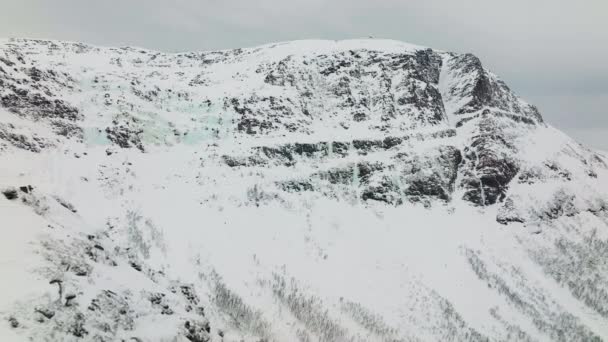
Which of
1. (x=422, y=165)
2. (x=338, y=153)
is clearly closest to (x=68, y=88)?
(x=338, y=153)

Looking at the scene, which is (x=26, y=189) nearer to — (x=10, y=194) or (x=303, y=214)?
(x=10, y=194)

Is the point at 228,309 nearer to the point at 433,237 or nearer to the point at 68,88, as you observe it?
the point at 433,237

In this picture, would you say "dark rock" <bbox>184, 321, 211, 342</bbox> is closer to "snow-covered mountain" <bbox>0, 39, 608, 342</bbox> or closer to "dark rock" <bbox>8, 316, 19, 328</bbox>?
"dark rock" <bbox>8, 316, 19, 328</bbox>

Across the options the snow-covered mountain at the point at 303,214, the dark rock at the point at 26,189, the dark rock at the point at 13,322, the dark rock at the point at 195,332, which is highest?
the dark rock at the point at 26,189

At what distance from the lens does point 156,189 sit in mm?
143750

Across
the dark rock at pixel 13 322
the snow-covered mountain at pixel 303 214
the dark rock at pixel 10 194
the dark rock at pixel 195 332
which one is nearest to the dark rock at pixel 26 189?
the dark rock at pixel 10 194

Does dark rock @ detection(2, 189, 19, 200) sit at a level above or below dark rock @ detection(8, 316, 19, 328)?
above

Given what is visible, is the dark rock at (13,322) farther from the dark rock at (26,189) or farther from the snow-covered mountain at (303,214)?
the snow-covered mountain at (303,214)

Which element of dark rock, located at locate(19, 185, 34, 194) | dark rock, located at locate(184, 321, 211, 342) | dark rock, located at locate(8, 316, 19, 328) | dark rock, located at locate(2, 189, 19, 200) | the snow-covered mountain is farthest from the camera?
the snow-covered mountain

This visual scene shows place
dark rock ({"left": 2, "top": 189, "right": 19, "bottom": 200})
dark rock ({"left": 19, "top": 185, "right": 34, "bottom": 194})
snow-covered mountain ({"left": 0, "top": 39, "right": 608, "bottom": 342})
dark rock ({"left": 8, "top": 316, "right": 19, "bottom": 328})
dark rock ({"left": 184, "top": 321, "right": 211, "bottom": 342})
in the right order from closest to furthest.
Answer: dark rock ({"left": 8, "top": 316, "right": 19, "bottom": 328}) → dark rock ({"left": 184, "top": 321, "right": 211, "bottom": 342}) → dark rock ({"left": 2, "top": 189, "right": 19, "bottom": 200}) → dark rock ({"left": 19, "top": 185, "right": 34, "bottom": 194}) → snow-covered mountain ({"left": 0, "top": 39, "right": 608, "bottom": 342})

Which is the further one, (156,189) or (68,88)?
(68,88)

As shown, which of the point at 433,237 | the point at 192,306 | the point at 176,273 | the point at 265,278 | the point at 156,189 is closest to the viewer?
the point at 192,306

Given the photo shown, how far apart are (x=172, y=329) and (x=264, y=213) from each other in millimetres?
121492

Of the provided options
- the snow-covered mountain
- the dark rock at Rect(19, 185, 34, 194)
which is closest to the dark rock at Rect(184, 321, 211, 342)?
the dark rock at Rect(19, 185, 34, 194)
